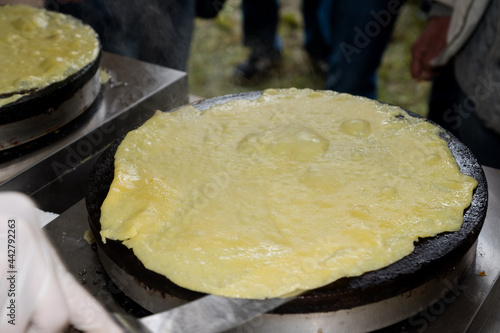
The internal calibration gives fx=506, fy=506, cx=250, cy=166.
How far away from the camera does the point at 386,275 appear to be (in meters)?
1.20

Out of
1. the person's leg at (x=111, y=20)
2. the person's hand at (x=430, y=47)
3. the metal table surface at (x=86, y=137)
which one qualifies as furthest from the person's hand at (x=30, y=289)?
the person's hand at (x=430, y=47)

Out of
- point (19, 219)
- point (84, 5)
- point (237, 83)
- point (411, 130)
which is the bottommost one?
point (237, 83)

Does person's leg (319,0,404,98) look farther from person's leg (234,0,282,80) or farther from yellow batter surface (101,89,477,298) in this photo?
yellow batter surface (101,89,477,298)

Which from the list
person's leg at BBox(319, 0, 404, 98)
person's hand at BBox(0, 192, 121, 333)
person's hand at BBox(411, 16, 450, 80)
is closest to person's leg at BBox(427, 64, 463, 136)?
person's hand at BBox(411, 16, 450, 80)

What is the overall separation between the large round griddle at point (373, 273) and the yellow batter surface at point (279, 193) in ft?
0.08

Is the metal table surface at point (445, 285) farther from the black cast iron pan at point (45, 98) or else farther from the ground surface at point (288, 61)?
the ground surface at point (288, 61)

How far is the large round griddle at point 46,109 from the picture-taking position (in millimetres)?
1886

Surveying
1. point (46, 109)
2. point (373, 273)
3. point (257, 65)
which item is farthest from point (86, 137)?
point (257, 65)

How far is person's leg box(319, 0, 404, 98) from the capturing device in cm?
393

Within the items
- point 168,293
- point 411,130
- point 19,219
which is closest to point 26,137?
point 19,219

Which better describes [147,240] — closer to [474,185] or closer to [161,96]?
[474,185]

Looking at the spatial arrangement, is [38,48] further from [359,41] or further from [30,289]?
[359,41]

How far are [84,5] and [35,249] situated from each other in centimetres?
246

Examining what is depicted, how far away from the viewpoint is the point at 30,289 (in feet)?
3.79
